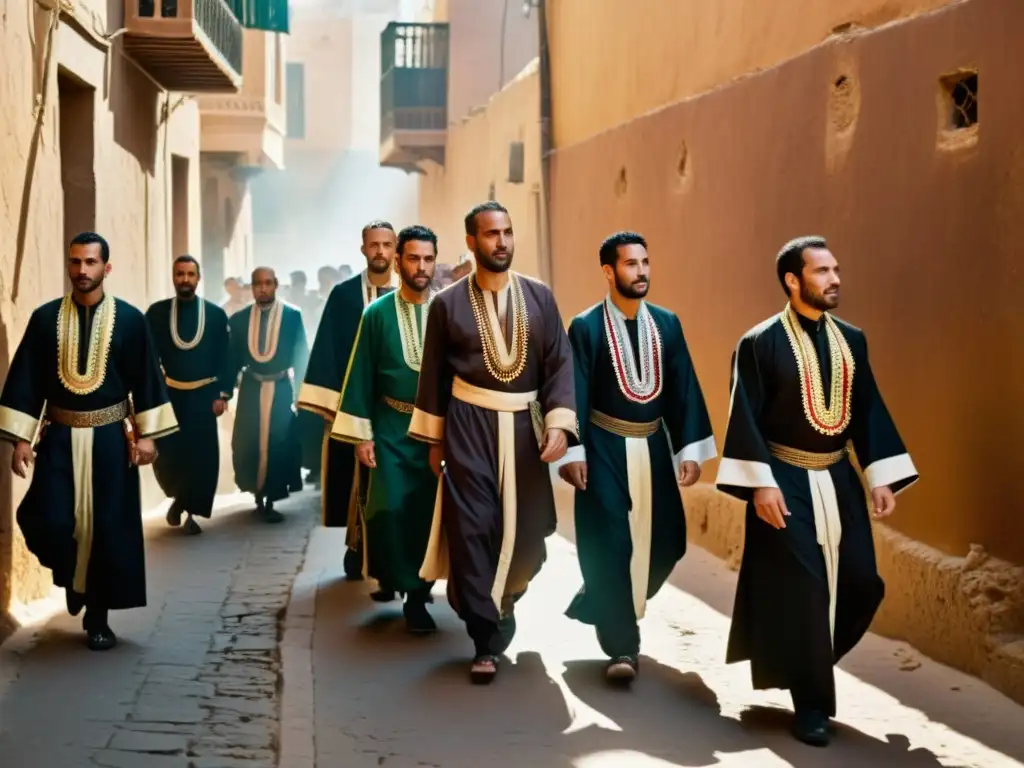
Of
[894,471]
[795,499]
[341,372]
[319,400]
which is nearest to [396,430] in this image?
[319,400]

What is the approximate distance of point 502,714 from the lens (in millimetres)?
5691

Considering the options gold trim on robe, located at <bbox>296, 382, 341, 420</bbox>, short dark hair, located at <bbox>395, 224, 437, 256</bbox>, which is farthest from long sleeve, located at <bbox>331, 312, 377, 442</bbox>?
gold trim on robe, located at <bbox>296, 382, 341, 420</bbox>

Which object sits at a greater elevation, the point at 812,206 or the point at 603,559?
the point at 812,206

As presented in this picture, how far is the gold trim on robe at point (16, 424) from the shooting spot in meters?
6.59

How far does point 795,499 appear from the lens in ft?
18.1

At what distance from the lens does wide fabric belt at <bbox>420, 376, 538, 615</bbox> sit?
6328mm

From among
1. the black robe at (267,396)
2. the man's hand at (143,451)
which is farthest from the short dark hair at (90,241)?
the black robe at (267,396)

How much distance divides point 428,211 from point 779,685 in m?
19.8

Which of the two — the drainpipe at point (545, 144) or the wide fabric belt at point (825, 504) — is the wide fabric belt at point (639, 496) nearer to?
the wide fabric belt at point (825, 504)

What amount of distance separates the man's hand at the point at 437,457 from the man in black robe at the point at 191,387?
4.19 metres

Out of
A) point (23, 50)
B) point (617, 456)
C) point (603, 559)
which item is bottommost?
point (603, 559)

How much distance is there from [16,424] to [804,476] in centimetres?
333

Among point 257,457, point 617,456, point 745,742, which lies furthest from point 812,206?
point 257,457

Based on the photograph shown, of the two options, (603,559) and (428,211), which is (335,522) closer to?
(603,559)
